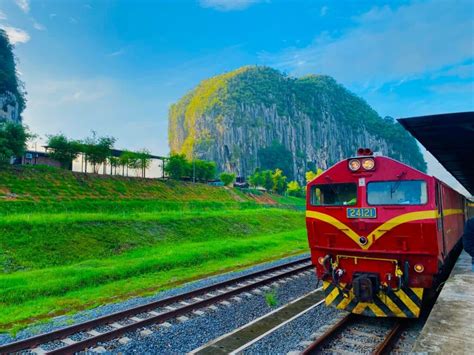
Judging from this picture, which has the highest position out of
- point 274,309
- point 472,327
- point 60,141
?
point 60,141

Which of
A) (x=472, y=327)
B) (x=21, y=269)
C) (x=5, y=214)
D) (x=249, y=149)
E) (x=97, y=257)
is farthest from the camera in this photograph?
(x=249, y=149)

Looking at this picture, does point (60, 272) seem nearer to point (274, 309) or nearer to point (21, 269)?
point (21, 269)

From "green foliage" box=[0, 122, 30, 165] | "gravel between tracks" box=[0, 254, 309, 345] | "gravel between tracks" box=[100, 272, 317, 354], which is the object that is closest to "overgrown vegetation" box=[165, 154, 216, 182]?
"green foliage" box=[0, 122, 30, 165]

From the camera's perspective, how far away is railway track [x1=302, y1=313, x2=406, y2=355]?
20.1 ft

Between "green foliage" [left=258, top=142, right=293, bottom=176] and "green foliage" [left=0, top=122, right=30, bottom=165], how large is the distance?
5060 inches

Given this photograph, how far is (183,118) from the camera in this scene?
19975 centimetres

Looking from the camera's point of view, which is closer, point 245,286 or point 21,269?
point 245,286

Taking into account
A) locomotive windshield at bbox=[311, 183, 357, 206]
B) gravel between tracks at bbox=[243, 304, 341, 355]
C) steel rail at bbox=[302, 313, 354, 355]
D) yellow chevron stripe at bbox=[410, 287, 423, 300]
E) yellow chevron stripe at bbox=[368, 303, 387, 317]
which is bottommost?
gravel between tracks at bbox=[243, 304, 341, 355]

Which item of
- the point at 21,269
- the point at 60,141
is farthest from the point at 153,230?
the point at 60,141

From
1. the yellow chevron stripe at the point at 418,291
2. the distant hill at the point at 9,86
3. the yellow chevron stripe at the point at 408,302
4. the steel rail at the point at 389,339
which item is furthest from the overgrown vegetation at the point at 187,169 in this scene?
the yellow chevron stripe at the point at 418,291

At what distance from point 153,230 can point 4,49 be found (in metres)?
69.6

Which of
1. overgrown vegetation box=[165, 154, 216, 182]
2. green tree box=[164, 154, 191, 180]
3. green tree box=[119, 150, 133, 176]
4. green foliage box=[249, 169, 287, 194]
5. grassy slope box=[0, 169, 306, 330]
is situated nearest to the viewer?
grassy slope box=[0, 169, 306, 330]

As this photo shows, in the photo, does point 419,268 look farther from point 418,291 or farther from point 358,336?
point 358,336

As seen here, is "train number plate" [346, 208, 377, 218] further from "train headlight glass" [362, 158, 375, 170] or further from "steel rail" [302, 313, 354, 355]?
"steel rail" [302, 313, 354, 355]
